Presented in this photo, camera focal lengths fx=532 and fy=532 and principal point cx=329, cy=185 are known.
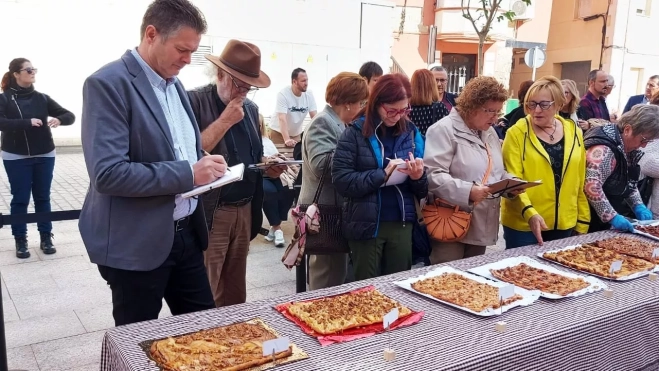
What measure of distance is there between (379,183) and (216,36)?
9.28m

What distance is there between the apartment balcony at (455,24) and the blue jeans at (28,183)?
42.3 ft

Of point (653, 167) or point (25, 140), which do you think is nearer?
point (653, 167)

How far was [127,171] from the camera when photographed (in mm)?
1591

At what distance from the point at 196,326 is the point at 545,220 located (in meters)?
2.05

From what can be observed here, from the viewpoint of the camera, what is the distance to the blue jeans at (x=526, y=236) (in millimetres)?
2939

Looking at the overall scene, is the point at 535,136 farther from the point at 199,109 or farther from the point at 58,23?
the point at 58,23

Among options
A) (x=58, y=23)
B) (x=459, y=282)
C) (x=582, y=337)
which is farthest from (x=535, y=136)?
(x=58, y=23)

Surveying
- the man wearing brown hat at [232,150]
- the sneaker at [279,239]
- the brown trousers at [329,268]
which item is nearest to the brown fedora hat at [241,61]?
the man wearing brown hat at [232,150]

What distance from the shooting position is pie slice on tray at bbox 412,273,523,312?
1.87 meters

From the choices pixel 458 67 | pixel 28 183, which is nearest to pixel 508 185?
pixel 28 183

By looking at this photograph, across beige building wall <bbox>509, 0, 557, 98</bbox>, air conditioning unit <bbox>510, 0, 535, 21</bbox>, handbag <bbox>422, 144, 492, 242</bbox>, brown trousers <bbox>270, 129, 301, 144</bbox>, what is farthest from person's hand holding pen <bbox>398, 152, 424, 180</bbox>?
beige building wall <bbox>509, 0, 557, 98</bbox>

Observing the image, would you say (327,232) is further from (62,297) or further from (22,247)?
(22,247)

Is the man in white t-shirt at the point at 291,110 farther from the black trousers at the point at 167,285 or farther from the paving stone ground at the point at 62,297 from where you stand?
the black trousers at the point at 167,285

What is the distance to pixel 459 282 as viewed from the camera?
6.88ft
